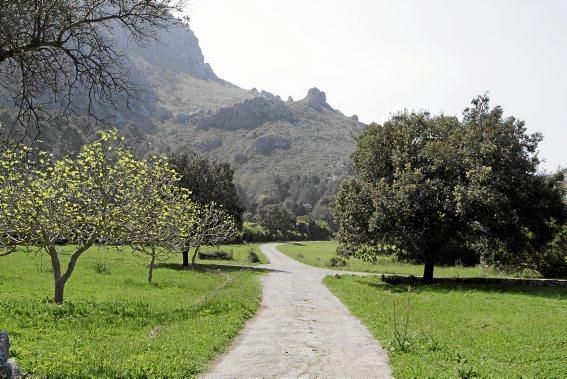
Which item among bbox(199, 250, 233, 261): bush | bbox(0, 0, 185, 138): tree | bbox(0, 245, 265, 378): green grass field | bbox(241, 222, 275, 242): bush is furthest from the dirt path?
bbox(241, 222, 275, 242): bush

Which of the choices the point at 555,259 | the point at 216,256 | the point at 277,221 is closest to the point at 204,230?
the point at 216,256

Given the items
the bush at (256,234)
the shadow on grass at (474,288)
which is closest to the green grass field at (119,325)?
the shadow on grass at (474,288)

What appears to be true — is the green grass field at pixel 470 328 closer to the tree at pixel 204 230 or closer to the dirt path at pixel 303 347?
the dirt path at pixel 303 347

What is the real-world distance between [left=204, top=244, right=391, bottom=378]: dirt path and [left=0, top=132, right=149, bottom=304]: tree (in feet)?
27.1

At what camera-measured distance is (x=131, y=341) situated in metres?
16.0

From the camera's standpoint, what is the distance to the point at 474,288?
3775 centimetres

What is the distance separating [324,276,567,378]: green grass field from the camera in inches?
554

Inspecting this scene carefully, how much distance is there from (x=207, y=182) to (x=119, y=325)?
43.7 m

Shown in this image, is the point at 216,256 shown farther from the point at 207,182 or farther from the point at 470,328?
the point at 470,328

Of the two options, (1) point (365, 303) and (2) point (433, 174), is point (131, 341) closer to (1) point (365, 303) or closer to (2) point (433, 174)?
(1) point (365, 303)

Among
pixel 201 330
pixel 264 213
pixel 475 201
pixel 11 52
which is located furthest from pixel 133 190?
pixel 264 213

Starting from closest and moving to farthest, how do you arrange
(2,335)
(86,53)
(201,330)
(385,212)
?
(2,335) → (86,53) → (201,330) → (385,212)

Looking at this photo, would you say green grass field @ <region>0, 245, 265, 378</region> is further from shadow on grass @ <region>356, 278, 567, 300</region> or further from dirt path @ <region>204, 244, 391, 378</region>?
shadow on grass @ <region>356, 278, 567, 300</region>

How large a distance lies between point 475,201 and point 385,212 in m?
6.38
